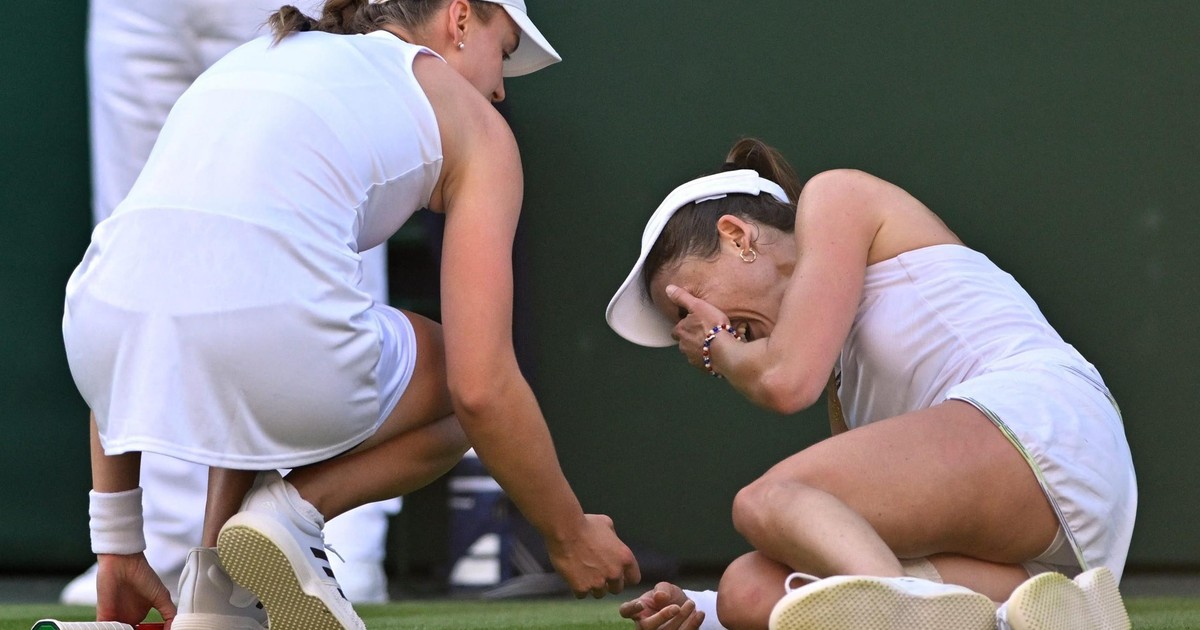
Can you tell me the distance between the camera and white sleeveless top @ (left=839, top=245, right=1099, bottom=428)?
67.7 inches

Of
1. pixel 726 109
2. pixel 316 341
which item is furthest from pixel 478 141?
pixel 726 109

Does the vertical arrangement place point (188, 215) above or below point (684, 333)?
above

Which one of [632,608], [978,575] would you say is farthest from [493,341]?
[978,575]

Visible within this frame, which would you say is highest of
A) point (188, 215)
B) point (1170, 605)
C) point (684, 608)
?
point (188, 215)

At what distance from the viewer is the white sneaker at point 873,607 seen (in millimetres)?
1221

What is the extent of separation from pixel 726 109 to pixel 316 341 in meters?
1.94

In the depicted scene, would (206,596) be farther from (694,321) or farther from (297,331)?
(694,321)

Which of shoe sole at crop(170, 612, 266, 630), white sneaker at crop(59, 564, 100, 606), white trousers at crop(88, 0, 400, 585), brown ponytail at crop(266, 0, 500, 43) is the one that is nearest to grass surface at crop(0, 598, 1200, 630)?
white sneaker at crop(59, 564, 100, 606)

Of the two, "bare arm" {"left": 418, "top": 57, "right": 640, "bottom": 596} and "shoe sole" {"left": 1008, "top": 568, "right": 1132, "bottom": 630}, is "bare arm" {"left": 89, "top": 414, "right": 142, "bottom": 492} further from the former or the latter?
"shoe sole" {"left": 1008, "top": 568, "right": 1132, "bottom": 630}

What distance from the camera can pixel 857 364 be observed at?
1.86 metres

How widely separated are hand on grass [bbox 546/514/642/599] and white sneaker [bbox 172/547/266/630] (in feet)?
1.33

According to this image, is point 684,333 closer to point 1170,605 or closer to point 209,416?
point 209,416

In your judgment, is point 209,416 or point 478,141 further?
point 478,141

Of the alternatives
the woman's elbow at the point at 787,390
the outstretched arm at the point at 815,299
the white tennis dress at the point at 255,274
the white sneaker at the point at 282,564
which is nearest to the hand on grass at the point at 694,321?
the outstretched arm at the point at 815,299
